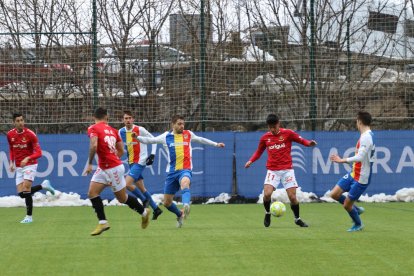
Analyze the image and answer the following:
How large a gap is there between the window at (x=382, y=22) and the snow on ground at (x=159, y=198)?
430 centimetres

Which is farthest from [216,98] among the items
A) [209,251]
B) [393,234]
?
[209,251]

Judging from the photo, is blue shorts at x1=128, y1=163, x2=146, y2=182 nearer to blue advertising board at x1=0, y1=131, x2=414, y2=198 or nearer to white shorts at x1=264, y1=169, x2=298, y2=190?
white shorts at x1=264, y1=169, x2=298, y2=190

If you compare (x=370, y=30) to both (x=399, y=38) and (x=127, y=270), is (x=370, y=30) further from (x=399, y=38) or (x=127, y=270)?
(x=127, y=270)

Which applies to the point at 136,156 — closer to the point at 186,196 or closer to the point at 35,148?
the point at 35,148

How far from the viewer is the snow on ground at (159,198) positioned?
72.7ft

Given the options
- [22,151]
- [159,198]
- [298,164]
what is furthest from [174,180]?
[298,164]

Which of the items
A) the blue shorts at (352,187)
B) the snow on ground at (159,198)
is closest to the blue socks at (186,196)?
the blue shorts at (352,187)

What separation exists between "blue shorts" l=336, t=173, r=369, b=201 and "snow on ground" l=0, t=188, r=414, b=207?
26.9ft

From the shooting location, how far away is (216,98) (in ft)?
76.3

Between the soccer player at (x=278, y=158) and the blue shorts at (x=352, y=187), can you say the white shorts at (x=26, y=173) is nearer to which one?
the soccer player at (x=278, y=158)

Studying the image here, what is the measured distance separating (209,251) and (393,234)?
134 inches

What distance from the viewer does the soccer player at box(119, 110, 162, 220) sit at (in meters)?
17.7

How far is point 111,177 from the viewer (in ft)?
43.5

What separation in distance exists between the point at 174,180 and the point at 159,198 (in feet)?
22.7
